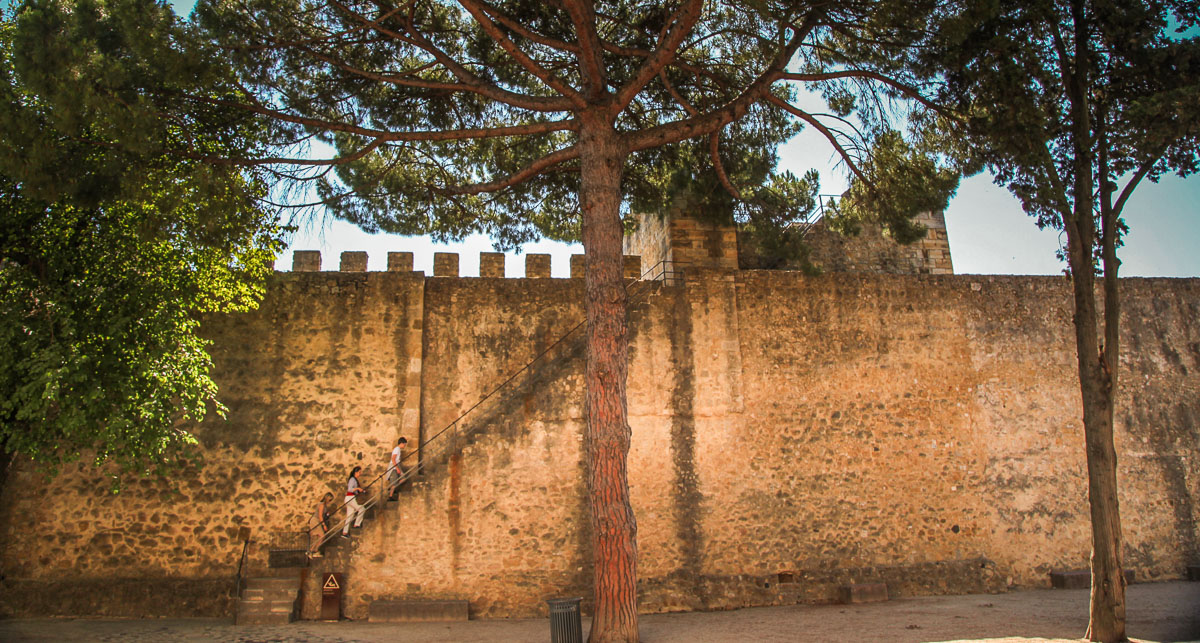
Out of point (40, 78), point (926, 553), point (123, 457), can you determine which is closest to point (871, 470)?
point (926, 553)

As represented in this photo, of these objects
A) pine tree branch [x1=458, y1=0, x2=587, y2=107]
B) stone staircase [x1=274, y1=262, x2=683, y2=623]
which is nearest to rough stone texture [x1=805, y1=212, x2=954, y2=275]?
stone staircase [x1=274, y1=262, x2=683, y2=623]

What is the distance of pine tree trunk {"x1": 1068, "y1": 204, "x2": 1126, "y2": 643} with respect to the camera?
7.64 m

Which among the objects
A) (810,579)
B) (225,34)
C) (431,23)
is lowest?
(810,579)

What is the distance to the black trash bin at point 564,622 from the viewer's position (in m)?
7.89

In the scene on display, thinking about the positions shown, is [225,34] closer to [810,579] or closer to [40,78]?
[40,78]

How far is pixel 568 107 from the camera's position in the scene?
8.92m

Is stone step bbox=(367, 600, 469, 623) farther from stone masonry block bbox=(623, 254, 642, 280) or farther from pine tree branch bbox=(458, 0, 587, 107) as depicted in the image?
pine tree branch bbox=(458, 0, 587, 107)

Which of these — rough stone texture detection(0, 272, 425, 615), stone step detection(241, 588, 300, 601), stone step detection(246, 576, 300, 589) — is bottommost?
stone step detection(241, 588, 300, 601)

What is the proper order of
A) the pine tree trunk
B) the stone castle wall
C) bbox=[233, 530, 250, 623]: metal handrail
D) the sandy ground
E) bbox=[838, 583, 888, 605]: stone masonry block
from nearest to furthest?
the pine tree trunk, the sandy ground, bbox=[233, 530, 250, 623]: metal handrail, the stone castle wall, bbox=[838, 583, 888, 605]: stone masonry block

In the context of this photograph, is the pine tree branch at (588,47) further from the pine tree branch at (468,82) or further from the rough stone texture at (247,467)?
the rough stone texture at (247,467)

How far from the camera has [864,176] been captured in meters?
10.9

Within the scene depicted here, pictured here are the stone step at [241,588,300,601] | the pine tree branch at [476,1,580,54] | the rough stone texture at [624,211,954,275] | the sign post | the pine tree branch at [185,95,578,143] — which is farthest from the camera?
the rough stone texture at [624,211,954,275]

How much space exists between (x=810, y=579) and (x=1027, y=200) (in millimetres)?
5575

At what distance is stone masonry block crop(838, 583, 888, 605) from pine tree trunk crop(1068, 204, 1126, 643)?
3.10 metres
